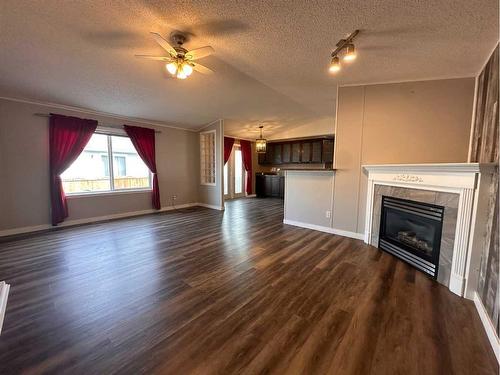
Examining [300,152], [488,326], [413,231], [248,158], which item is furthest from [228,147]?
[488,326]

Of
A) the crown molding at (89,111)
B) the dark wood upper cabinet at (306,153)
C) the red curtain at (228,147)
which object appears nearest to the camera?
the crown molding at (89,111)

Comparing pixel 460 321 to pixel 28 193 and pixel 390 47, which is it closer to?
pixel 390 47

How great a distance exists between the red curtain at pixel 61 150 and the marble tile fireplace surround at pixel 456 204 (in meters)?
5.71

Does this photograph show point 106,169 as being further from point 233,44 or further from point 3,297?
point 233,44

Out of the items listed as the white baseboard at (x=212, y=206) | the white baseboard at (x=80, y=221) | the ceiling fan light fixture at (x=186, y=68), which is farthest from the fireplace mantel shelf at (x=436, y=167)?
the white baseboard at (x=80, y=221)

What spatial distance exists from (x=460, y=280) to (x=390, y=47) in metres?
2.52

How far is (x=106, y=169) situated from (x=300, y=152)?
612 centimetres

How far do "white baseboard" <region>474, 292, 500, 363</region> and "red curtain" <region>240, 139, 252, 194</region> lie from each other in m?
7.22

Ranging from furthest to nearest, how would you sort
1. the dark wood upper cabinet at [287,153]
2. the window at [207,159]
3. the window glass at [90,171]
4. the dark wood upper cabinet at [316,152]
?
the dark wood upper cabinet at [287,153] → the dark wood upper cabinet at [316,152] → the window at [207,159] → the window glass at [90,171]

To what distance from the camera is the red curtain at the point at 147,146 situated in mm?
5140

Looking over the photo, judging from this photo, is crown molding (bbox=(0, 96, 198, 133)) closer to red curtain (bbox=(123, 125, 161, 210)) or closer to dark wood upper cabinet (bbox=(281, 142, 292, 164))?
red curtain (bbox=(123, 125, 161, 210))

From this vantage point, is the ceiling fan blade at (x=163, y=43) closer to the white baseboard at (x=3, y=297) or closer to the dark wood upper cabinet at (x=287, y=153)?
the white baseboard at (x=3, y=297)

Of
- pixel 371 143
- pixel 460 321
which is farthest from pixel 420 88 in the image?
pixel 460 321

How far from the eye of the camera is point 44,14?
2.07 metres
